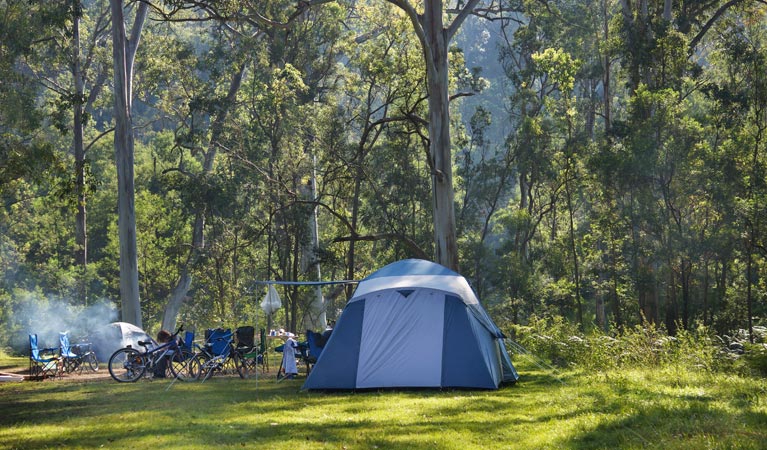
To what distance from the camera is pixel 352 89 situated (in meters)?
30.1

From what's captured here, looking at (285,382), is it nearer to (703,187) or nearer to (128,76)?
(128,76)

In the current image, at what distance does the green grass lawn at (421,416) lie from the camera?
745cm

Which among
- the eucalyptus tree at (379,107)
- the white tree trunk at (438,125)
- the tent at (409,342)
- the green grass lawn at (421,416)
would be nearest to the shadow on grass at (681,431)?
the green grass lawn at (421,416)

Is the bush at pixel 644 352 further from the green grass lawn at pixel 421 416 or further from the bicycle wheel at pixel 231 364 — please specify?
the bicycle wheel at pixel 231 364

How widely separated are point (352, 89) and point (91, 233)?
1594cm

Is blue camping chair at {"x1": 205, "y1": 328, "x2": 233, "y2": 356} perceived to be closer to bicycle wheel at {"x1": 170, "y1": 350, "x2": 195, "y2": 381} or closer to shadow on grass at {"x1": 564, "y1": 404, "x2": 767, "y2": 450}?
bicycle wheel at {"x1": 170, "y1": 350, "x2": 195, "y2": 381}

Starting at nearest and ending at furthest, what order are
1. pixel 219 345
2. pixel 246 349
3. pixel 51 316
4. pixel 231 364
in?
pixel 219 345 < pixel 246 349 < pixel 231 364 < pixel 51 316

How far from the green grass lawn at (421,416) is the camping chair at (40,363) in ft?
11.7

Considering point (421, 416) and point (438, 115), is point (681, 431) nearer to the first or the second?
point (421, 416)

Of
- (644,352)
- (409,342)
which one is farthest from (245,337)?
(644,352)

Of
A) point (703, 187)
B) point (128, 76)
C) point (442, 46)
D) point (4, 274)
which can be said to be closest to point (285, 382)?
point (442, 46)

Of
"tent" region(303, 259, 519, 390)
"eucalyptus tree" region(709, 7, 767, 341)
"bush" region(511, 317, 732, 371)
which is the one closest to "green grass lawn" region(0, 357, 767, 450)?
"tent" region(303, 259, 519, 390)

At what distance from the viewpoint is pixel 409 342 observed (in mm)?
11633

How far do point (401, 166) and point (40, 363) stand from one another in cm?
1519
